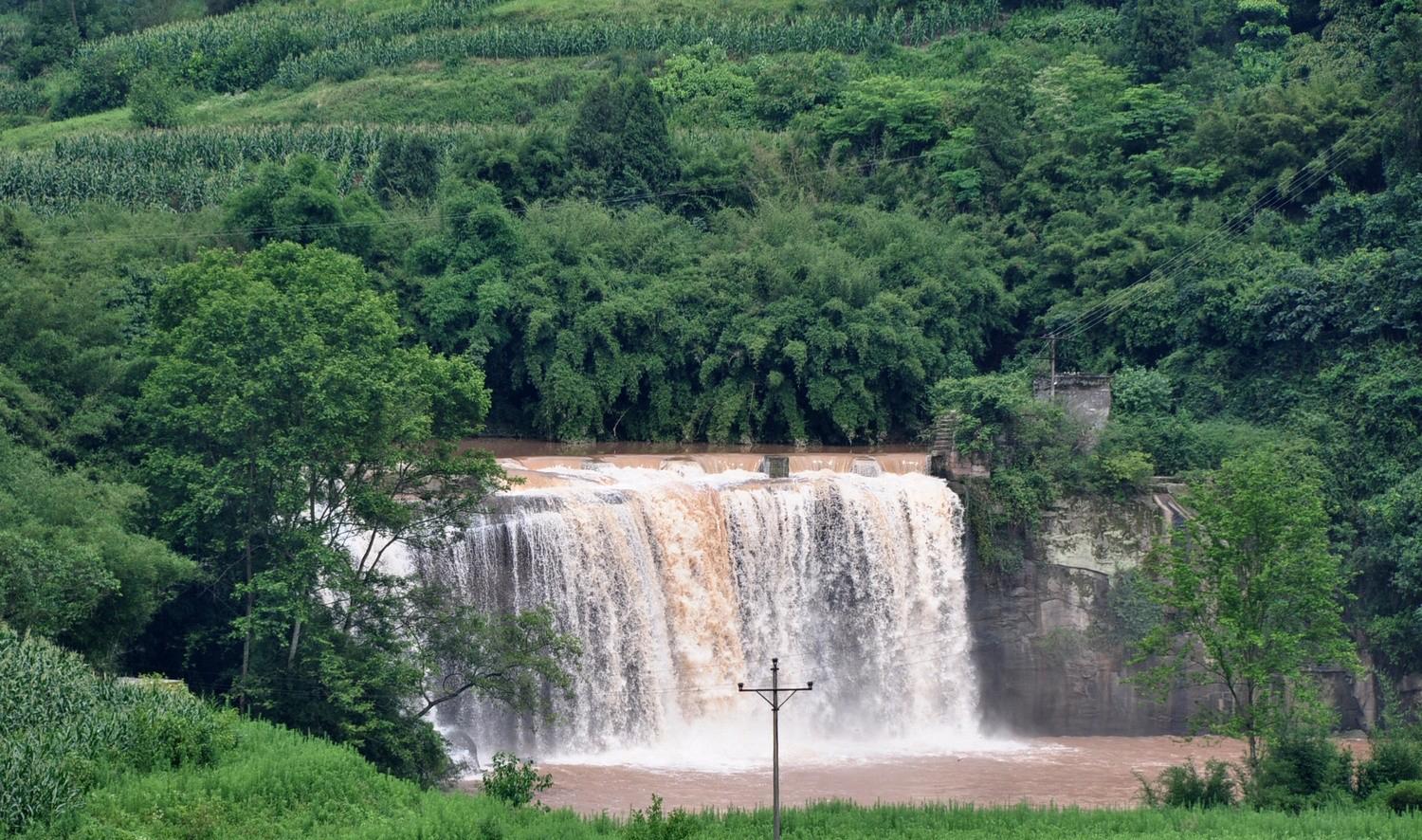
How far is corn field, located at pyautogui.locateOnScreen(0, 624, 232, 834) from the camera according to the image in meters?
27.3

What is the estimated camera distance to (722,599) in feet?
131

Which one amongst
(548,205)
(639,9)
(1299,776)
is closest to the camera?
(1299,776)

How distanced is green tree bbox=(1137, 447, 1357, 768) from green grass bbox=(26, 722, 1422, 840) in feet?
13.5

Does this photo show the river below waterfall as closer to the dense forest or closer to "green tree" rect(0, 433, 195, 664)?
the dense forest

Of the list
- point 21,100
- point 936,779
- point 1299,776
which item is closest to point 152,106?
point 21,100

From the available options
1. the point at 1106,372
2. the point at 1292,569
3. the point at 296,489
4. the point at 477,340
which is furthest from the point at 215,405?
the point at 1106,372

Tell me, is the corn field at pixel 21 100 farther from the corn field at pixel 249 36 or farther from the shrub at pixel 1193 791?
the shrub at pixel 1193 791

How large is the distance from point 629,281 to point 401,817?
21855 millimetres

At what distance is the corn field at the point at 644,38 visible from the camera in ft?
220

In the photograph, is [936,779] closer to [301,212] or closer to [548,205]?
[301,212]

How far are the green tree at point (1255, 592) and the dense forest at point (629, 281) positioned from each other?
4.91 m

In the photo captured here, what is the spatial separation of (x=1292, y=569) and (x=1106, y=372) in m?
12.7

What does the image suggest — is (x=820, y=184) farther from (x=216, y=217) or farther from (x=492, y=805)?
(x=492, y=805)

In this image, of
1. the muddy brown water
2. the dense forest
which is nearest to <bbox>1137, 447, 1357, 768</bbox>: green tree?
the muddy brown water
